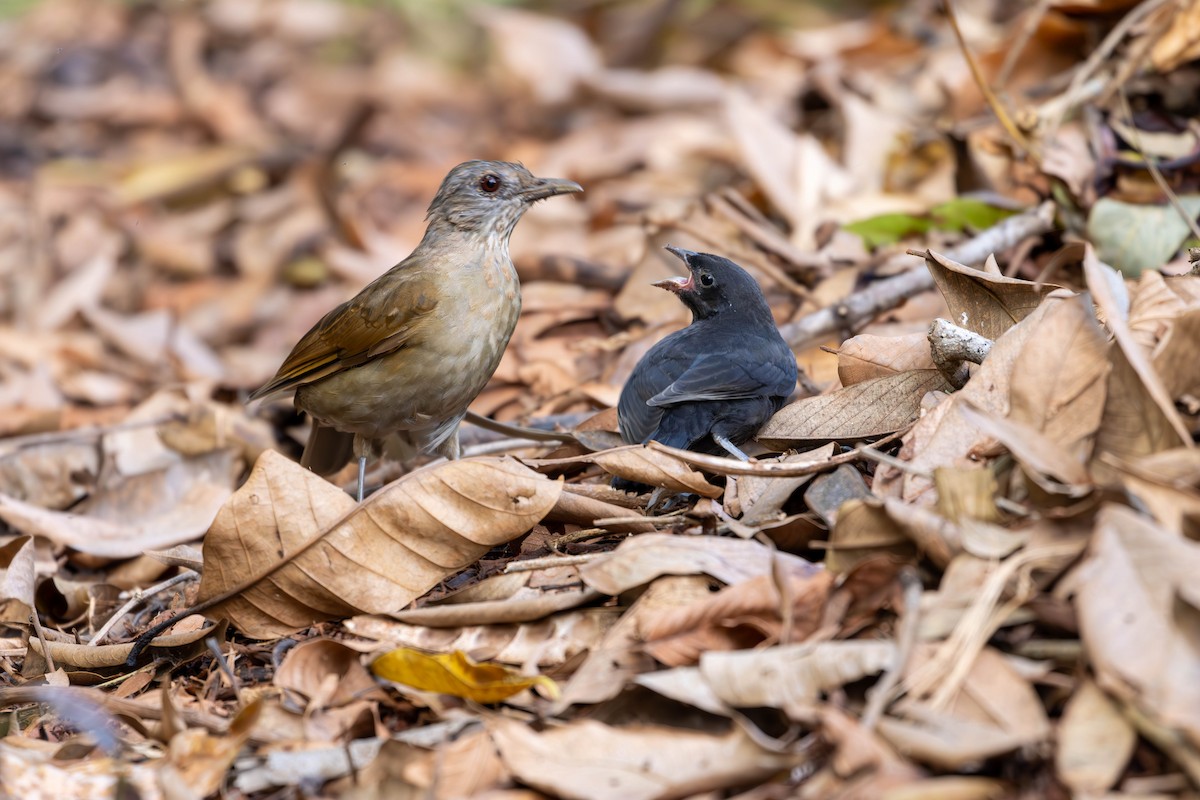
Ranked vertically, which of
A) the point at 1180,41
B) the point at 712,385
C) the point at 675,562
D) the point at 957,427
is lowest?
the point at 712,385

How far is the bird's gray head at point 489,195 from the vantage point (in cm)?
564

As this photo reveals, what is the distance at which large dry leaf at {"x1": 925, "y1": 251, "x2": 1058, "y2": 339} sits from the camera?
394 centimetres

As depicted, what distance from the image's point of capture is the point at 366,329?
17.7ft

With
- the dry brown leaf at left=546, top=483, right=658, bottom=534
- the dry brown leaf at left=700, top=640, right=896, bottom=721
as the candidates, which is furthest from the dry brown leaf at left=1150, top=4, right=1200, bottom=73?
the dry brown leaf at left=700, top=640, right=896, bottom=721

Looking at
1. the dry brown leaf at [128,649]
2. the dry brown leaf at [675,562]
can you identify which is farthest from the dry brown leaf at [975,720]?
the dry brown leaf at [128,649]

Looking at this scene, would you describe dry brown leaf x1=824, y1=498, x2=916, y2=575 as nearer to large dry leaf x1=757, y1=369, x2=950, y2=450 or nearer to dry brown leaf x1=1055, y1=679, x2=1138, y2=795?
dry brown leaf x1=1055, y1=679, x2=1138, y2=795

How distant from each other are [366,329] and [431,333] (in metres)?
0.34

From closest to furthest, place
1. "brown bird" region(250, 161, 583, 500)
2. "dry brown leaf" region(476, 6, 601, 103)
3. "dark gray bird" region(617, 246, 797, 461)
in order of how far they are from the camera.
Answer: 1. "dark gray bird" region(617, 246, 797, 461)
2. "brown bird" region(250, 161, 583, 500)
3. "dry brown leaf" region(476, 6, 601, 103)

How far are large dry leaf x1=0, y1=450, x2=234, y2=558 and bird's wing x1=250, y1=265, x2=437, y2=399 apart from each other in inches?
18.7

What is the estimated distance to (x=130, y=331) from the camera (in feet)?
27.3

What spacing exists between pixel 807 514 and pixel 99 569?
318 centimetres

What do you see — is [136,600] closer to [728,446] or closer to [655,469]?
[655,469]

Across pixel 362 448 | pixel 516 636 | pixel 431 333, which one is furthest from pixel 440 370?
pixel 516 636

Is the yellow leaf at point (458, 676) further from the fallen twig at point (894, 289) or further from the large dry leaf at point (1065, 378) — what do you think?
the fallen twig at point (894, 289)
